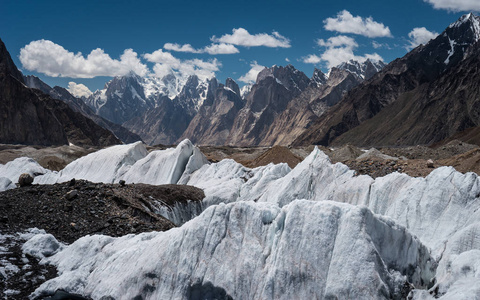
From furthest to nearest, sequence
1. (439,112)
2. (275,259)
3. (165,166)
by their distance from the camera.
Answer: (439,112) → (165,166) → (275,259)

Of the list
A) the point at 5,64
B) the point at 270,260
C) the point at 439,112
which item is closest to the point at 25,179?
the point at 270,260

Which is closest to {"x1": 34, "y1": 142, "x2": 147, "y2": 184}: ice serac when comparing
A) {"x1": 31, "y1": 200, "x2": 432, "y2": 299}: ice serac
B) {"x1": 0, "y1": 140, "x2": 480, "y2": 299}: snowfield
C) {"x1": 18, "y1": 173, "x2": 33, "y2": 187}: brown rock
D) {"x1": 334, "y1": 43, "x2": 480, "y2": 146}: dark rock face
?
{"x1": 18, "y1": 173, "x2": 33, "y2": 187}: brown rock

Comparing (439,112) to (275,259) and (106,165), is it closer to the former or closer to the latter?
(106,165)

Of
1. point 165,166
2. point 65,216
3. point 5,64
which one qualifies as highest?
point 5,64

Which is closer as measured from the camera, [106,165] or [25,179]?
[25,179]

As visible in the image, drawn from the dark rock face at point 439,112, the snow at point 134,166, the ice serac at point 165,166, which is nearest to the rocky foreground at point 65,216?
the ice serac at point 165,166

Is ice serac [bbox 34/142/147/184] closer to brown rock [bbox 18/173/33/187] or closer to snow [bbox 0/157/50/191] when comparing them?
snow [bbox 0/157/50/191]

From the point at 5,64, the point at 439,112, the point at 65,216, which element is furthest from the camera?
the point at 439,112

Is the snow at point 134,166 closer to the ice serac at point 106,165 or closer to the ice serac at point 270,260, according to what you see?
the ice serac at point 106,165

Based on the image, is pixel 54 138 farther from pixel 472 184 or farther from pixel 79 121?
pixel 472 184
